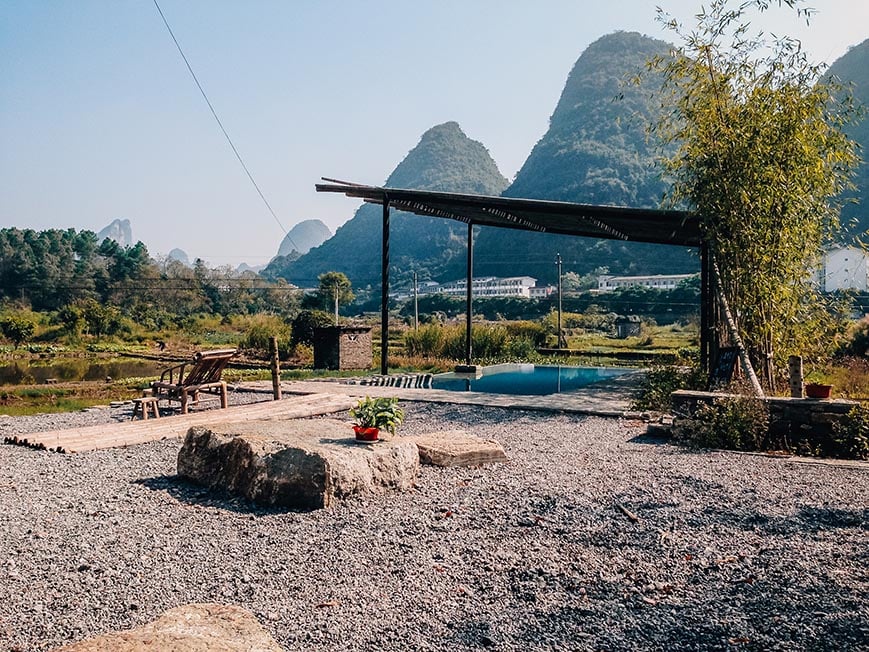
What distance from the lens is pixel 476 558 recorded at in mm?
3352

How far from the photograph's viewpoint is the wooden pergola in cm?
941

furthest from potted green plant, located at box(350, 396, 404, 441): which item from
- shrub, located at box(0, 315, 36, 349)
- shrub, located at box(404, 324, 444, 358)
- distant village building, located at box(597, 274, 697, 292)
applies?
distant village building, located at box(597, 274, 697, 292)

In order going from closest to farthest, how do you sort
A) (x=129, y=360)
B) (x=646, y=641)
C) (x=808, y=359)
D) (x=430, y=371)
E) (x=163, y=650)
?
(x=163, y=650) < (x=646, y=641) < (x=808, y=359) < (x=430, y=371) < (x=129, y=360)

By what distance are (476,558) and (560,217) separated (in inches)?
322

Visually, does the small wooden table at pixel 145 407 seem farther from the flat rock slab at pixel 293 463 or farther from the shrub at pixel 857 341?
the shrub at pixel 857 341

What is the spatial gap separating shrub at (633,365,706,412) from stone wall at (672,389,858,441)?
138 centimetres

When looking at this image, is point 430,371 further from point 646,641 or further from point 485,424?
point 646,641

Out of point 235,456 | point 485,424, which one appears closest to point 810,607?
point 235,456

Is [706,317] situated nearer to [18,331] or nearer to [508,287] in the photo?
[18,331]

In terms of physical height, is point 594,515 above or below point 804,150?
below

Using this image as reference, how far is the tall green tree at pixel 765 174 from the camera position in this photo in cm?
727

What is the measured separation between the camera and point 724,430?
6117 millimetres

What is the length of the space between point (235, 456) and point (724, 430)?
4.15 meters

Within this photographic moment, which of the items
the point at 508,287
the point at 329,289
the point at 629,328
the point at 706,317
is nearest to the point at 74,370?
the point at 706,317
